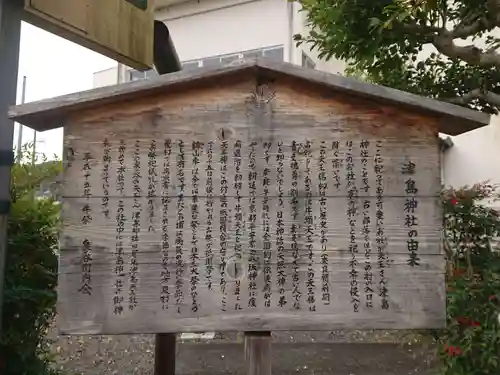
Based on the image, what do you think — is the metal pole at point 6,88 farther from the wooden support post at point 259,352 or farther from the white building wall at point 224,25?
the white building wall at point 224,25

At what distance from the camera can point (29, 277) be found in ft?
15.2

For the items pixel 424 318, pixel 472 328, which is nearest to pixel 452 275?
pixel 472 328

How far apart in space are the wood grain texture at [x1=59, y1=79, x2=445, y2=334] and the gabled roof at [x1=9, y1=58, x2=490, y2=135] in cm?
10

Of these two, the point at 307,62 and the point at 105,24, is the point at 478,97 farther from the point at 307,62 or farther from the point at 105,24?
the point at 307,62

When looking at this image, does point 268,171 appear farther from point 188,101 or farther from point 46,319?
point 46,319

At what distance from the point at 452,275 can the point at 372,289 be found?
2513 mm

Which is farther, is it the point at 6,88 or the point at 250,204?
the point at 6,88

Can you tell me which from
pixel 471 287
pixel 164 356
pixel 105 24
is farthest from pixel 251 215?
pixel 471 287

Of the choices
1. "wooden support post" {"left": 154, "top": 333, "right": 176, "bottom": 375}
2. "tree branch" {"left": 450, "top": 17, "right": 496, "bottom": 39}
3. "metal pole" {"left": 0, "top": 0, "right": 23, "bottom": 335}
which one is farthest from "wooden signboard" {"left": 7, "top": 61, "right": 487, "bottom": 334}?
"tree branch" {"left": 450, "top": 17, "right": 496, "bottom": 39}

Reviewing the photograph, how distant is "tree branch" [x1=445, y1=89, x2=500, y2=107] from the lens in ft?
19.4

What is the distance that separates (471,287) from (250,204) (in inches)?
115

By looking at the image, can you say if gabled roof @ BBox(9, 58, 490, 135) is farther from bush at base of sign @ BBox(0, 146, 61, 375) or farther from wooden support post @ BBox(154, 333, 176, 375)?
wooden support post @ BBox(154, 333, 176, 375)

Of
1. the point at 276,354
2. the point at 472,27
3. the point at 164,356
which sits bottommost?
the point at 276,354

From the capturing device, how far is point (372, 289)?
293 cm
